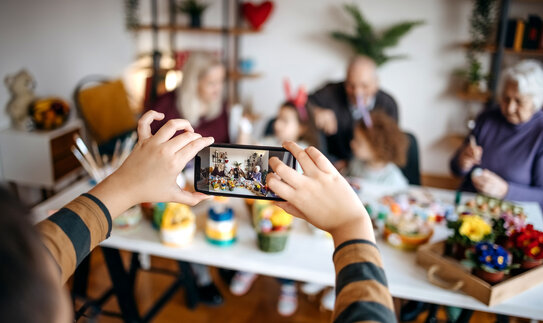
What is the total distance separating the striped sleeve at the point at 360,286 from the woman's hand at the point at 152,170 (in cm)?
26

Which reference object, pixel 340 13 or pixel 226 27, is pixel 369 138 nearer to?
pixel 340 13

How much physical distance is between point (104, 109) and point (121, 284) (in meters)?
1.74

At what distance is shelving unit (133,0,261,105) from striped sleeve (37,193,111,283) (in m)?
3.45

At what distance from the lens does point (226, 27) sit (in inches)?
166

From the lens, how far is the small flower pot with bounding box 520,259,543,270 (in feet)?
4.22

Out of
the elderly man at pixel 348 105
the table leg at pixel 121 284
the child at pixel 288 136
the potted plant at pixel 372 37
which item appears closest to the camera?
the table leg at pixel 121 284

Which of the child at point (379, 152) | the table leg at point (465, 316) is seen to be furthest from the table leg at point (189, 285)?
the table leg at point (465, 316)

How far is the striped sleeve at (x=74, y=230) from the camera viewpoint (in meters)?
0.60

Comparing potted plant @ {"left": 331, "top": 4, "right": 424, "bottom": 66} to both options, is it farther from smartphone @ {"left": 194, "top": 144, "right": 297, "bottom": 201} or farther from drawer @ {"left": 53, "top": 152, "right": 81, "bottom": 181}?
smartphone @ {"left": 194, "top": 144, "right": 297, "bottom": 201}

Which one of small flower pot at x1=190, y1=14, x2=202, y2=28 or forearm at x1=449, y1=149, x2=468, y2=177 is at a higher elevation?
small flower pot at x1=190, y1=14, x2=202, y2=28

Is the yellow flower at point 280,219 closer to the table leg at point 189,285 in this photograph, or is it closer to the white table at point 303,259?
the white table at point 303,259

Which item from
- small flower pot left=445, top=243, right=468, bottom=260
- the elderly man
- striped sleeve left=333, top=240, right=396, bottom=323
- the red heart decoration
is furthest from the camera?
the red heart decoration

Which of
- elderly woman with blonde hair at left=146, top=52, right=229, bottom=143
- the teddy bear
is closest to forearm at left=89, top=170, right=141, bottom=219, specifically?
elderly woman with blonde hair at left=146, top=52, right=229, bottom=143

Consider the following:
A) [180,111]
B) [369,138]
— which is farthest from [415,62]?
[180,111]
